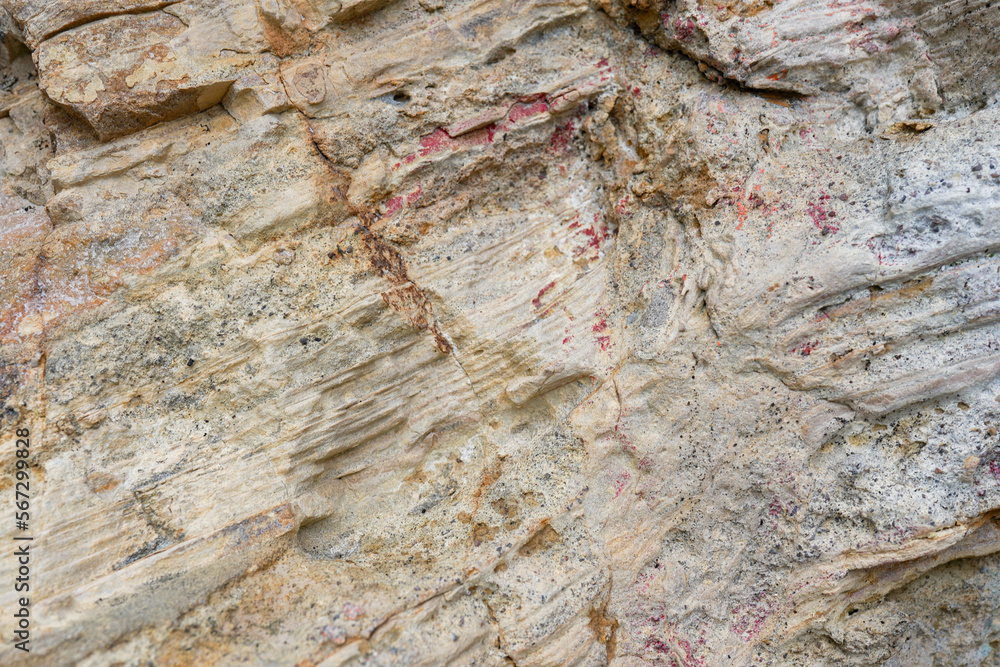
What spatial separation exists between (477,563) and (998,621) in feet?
9.38

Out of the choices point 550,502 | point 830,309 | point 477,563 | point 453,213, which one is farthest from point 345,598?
point 830,309

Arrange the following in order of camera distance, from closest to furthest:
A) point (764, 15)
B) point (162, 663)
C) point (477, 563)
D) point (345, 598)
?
point (162, 663)
point (345, 598)
point (477, 563)
point (764, 15)

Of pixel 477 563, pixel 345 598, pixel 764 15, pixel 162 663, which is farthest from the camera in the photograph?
pixel 764 15

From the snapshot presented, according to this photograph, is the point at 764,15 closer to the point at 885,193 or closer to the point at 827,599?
the point at 885,193

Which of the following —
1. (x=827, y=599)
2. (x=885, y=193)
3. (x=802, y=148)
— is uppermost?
(x=802, y=148)

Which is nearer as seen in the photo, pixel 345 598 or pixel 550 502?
pixel 345 598

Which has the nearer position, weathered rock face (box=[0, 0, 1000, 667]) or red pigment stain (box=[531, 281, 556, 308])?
weathered rock face (box=[0, 0, 1000, 667])

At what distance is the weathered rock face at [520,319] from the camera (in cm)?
314

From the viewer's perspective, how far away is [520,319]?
11.6ft

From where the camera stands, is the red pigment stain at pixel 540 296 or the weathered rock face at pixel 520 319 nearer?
the weathered rock face at pixel 520 319

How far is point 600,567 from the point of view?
3.37 metres

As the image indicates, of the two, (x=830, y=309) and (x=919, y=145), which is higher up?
(x=919, y=145)

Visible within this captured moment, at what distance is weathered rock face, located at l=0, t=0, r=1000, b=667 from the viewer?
3145mm

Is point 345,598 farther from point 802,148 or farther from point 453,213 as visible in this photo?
point 802,148
